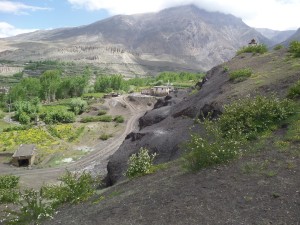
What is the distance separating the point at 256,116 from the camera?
21.7 m

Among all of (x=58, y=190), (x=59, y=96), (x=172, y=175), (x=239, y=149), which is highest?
(x=239, y=149)

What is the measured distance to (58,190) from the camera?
76.3ft

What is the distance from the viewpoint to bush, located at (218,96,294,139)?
2105 cm

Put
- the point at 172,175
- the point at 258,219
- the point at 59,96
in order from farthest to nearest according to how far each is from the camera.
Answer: the point at 59,96, the point at 172,175, the point at 258,219

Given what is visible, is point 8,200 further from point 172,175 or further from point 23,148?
point 23,148

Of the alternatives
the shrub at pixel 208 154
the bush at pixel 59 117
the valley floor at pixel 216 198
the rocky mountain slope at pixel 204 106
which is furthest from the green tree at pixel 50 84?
the shrub at pixel 208 154

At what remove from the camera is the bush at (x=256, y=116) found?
21.0 meters

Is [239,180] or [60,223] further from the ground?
[239,180]

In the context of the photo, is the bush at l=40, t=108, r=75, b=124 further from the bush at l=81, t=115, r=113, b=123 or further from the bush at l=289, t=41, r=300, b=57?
the bush at l=289, t=41, r=300, b=57

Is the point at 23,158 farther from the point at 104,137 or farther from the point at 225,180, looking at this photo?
the point at 225,180

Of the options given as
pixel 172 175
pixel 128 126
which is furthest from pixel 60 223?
pixel 128 126

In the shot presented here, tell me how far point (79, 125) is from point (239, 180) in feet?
229

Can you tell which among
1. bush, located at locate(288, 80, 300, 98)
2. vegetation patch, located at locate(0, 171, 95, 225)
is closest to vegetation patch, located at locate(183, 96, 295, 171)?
bush, located at locate(288, 80, 300, 98)

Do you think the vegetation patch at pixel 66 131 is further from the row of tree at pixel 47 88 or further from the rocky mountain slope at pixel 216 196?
the rocky mountain slope at pixel 216 196
